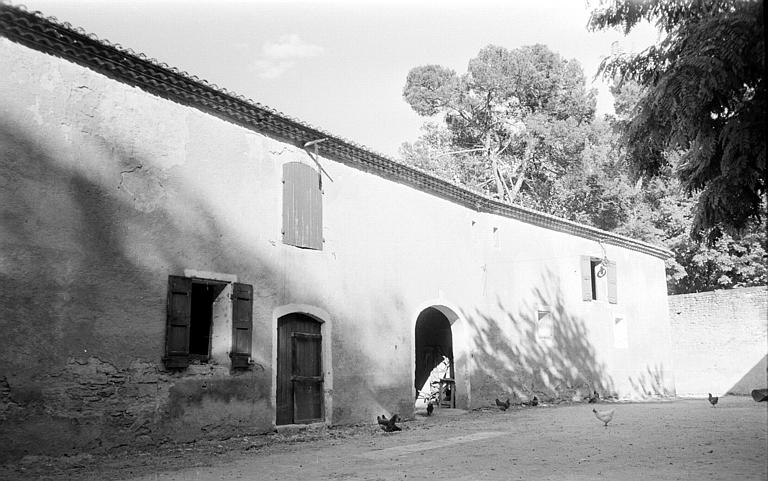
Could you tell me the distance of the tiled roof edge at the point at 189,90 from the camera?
26.2 feet

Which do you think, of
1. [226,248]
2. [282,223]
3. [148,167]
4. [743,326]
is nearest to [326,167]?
[282,223]

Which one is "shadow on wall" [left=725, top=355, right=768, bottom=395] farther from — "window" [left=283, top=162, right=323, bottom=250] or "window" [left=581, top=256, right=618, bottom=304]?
"window" [left=283, top=162, right=323, bottom=250]

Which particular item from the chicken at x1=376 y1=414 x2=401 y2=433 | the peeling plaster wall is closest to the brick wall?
the peeling plaster wall

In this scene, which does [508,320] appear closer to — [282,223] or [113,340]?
[282,223]

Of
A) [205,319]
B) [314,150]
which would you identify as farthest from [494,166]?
[205,319]

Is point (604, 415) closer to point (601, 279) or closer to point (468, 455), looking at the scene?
point (468, 455)

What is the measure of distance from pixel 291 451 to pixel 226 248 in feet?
10.4

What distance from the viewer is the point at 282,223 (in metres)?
10.9

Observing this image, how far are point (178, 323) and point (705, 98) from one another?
23.1 ft

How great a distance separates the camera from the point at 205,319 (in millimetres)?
10305

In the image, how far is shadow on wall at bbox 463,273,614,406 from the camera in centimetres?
1499

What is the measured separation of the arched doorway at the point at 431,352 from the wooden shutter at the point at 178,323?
822 cm

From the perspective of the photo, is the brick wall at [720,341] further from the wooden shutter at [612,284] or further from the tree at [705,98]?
the tree at [705,98]

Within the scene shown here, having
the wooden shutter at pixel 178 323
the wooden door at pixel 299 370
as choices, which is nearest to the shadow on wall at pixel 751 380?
the wooden door at pixel 299 370
